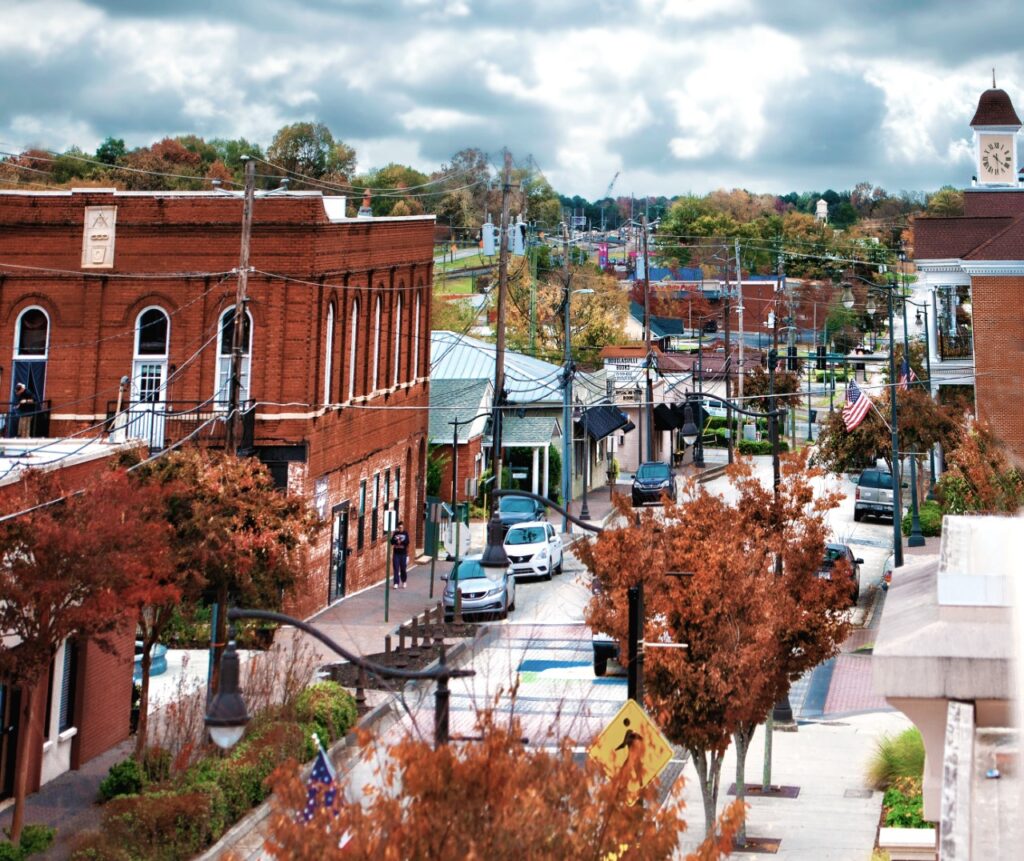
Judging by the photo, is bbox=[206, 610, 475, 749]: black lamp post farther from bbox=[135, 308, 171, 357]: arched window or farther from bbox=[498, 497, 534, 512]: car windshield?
bbox=[498, 497, 534, 512]: car windshield

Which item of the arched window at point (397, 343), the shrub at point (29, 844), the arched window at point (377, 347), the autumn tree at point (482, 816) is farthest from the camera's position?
the arched window at point (397, 343)

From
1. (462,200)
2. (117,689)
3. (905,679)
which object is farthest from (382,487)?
(462,200)

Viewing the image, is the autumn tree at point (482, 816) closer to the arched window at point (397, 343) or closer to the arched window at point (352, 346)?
the arched window at point (352, 346)

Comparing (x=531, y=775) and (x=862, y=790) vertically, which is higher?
(x=531, y=775)

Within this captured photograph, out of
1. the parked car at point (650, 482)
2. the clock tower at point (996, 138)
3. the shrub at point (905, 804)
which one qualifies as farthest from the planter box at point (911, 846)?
the clock tower at point (996, 138)

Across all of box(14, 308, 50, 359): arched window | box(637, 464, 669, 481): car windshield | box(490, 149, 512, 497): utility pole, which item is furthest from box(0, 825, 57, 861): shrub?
box(637, 464, 669, 481): car windshield

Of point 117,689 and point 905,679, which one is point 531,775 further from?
point 117,689

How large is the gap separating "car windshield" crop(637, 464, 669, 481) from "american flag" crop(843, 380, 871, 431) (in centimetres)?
1325

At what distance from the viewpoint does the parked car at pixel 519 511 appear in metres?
42.8

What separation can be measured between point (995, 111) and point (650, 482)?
56.8 feet

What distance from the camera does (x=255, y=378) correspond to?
33219mm

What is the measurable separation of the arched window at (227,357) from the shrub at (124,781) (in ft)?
47.1

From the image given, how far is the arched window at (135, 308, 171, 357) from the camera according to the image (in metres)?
34.0

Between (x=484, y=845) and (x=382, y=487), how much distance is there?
32276 mm
